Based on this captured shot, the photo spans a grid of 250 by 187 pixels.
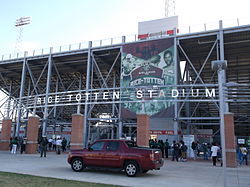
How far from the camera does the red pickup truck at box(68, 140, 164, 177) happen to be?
35.4 ft

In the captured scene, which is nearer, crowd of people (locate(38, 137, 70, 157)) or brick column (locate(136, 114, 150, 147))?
brick column (locate(136, 114, 150, 147))

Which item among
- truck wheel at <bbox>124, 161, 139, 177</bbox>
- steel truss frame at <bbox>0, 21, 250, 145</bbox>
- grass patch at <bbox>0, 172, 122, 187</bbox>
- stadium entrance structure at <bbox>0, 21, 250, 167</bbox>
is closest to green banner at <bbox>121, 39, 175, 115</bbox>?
stadium entrance structure at <bbox>0, 21, 250, 167</bbox>

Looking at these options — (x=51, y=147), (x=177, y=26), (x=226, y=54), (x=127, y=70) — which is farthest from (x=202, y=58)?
(x=51, y=147)

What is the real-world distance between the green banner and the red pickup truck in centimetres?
1365

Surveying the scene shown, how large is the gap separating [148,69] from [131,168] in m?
17.1

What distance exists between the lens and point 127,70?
28.0 metres

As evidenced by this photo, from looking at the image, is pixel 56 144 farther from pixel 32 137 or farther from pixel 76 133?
pixel 76 133

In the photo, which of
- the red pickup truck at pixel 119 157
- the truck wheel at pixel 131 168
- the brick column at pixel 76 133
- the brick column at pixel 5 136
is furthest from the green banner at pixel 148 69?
the truck wheel at pixel 131 168

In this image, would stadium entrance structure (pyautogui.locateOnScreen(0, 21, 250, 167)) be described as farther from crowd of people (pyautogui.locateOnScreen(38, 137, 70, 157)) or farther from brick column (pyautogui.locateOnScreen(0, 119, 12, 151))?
crowd of people (pyautogui.locateOnScreen(38, 137, 70, 157))

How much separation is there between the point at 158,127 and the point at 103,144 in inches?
593

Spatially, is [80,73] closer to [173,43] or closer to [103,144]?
[173,43]

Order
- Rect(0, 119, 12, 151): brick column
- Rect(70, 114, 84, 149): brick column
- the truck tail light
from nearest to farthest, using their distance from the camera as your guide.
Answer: the truck tail light < Rect(70, 114, 84, 149): brick column < Rect(0, 119, 12, 151): brick column

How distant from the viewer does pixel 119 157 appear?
11.2 meters

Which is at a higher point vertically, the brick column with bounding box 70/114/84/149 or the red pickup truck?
the brick column with bounding box 70/114/84/149
